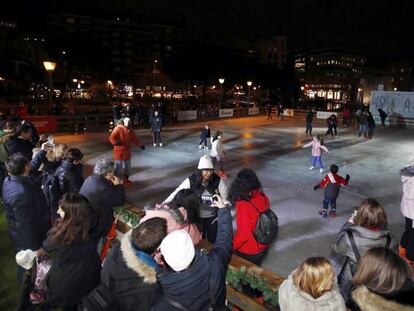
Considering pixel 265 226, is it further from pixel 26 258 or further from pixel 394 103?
pixel 394 103

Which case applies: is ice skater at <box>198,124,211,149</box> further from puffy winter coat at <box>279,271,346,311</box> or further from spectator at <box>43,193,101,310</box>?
puffy winter coat at <box>279,271,346,311</box>

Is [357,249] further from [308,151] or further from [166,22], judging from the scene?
[166,22]

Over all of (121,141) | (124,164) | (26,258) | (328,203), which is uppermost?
(121,141)

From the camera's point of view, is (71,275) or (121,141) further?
(121,141)

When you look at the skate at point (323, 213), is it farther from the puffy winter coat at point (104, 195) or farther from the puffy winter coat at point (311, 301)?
the puffy winter coat at point (311, 301)

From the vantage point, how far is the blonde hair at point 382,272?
2420 mm

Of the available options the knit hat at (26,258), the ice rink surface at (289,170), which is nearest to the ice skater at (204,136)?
the ice rink surface at (289,170)

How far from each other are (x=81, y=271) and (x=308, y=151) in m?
13.2

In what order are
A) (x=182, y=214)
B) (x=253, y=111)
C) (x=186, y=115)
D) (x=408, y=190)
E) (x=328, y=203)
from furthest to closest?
(x=253, y=111)
(x=186, y=115)
(x=328, y=203)
(x=408, y=190)
(x=182, y=214)

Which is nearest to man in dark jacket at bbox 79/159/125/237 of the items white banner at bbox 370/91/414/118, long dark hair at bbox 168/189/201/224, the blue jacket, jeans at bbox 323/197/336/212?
long dark hair at bbox 168/189/201/224

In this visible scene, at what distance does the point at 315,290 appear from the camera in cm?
248

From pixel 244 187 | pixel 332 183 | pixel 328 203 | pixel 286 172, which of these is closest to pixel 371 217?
pixel 244 187

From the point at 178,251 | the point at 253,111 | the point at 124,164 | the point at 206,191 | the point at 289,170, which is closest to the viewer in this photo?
the point at 178,251

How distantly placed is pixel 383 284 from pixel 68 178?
411 cm
